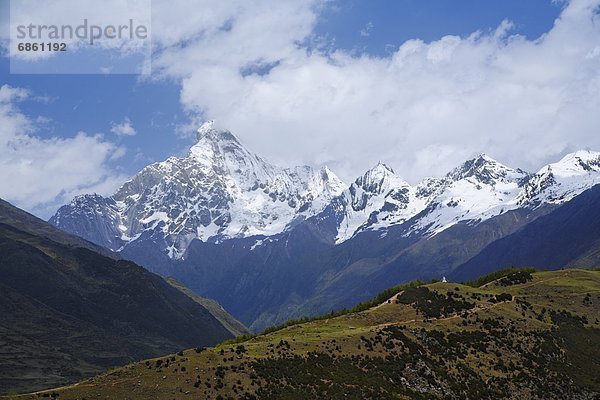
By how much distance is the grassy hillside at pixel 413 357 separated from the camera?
338 ft

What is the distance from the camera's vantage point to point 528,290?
172 m

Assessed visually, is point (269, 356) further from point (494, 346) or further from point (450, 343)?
point (494, 346)

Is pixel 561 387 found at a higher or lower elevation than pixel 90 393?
lower

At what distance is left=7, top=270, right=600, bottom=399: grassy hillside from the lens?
338 ft

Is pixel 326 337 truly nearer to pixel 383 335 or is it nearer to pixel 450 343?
pixel 383 335

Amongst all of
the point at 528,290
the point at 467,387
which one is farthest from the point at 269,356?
the point at 528,290

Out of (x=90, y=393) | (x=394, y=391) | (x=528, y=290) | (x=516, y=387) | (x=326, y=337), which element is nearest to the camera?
(x=90, y=393)

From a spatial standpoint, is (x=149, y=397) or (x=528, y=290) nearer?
(x=149, y=397)

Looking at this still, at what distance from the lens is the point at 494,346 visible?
134000 mm

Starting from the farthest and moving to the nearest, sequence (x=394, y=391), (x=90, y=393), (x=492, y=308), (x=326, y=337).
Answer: (x=492, y=308), (x=326, y=337), (x=394, y=391), (x=90, y=393)

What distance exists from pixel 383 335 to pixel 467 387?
19.8 m

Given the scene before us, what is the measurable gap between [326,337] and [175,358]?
30.3 m

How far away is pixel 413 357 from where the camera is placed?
405 ft

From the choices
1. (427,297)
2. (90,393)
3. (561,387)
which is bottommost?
(561,387)
